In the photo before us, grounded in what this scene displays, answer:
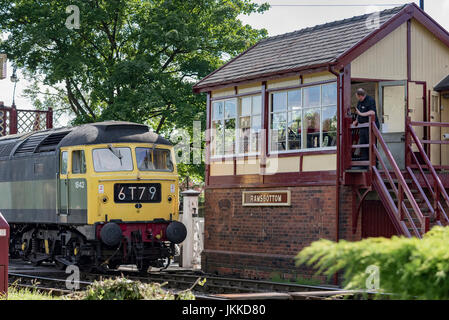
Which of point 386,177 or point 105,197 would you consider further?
point 105,197

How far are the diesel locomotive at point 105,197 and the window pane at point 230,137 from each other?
1628 mm

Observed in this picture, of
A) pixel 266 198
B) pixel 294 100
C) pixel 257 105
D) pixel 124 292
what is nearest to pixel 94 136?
pixel 257 105

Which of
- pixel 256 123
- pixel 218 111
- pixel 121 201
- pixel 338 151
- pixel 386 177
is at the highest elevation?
pixel 218 111

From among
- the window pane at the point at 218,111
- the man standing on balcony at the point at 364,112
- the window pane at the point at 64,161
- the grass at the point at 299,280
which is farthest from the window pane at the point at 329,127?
the window pane at the point at 64,161

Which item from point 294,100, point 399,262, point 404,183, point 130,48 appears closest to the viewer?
point 399,262

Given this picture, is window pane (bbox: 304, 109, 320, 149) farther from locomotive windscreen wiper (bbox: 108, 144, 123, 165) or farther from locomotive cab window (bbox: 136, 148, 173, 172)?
locomotive windscreen wiper (bbox: 108, 144, 123, 165)

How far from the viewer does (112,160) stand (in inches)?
691

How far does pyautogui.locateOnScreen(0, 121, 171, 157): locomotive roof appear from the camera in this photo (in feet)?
58.1

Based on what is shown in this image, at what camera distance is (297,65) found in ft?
56.5

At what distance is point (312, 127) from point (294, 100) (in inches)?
34.0

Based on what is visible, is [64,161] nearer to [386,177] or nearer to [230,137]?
[230,137]

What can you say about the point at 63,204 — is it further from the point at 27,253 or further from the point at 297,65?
the point at 297,65
